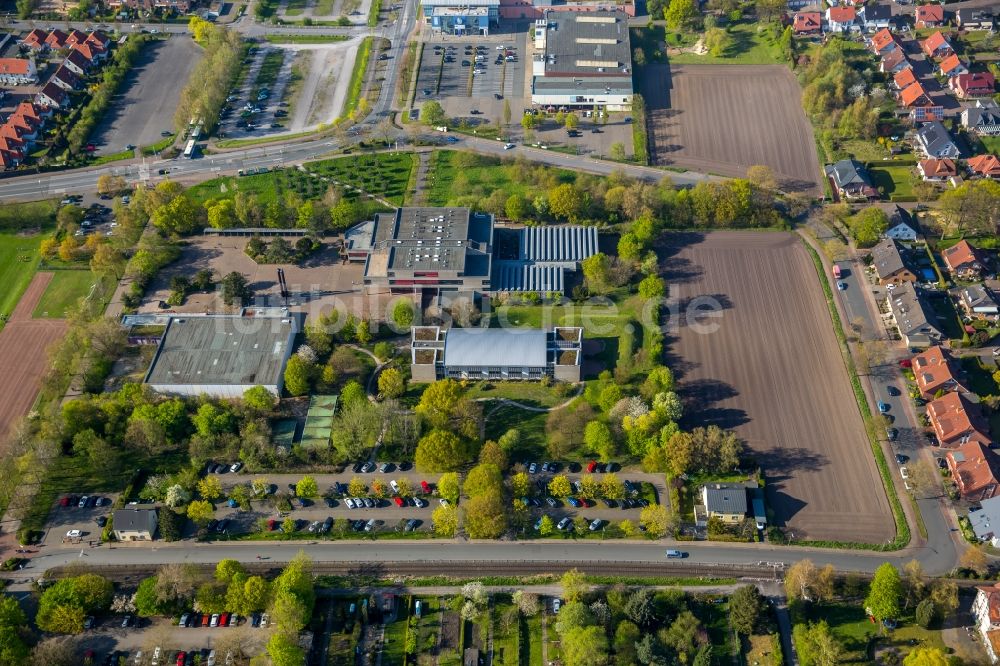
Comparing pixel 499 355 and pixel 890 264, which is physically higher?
pixel 890 264

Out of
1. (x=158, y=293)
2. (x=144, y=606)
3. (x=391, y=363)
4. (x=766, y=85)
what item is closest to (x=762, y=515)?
(x=391, y=363)

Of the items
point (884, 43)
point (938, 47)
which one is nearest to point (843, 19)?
point (884, 43)

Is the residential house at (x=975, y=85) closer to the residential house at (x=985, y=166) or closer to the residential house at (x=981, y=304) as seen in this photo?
the residential house at (x=985, y=166)

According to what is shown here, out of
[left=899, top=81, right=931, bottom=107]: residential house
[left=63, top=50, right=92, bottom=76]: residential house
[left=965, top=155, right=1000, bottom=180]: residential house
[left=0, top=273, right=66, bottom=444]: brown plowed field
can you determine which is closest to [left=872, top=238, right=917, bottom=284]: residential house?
[left=965, top=155, right=1000, bottom=180]: residential house

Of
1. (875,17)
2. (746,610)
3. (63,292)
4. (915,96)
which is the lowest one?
(63,292)

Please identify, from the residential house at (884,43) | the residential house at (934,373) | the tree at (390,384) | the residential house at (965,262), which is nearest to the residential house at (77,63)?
the tree at (390,384)

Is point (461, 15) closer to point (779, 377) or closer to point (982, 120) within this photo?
point (982, 120)

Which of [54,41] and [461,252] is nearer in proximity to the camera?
[461,252]
